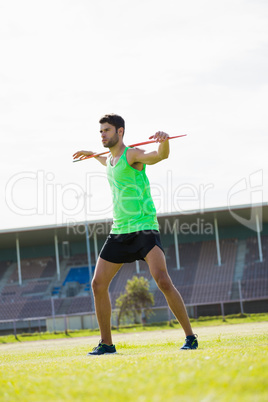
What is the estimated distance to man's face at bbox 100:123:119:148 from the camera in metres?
6.19

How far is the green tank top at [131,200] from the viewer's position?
5930mm

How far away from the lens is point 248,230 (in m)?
41.0

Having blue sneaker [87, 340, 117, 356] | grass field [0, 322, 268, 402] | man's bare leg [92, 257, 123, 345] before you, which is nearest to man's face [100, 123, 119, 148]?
man's bare leg [92, 257, 123, 345]

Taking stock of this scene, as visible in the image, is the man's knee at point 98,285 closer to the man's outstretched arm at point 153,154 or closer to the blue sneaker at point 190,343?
the blue sneaker at point 190,343

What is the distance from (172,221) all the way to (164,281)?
33.6m

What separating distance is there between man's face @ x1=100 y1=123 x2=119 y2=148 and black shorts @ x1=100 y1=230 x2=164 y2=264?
88 centimetres

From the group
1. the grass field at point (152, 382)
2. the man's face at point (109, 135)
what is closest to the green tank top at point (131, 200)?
the man's face at point (109, 135)

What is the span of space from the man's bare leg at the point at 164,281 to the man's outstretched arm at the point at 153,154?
2.61 feet

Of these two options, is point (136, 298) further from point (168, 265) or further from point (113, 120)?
point (113, 120)

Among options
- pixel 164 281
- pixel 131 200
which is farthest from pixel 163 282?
pixel 131 200

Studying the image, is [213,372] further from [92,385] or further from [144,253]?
[144,253]

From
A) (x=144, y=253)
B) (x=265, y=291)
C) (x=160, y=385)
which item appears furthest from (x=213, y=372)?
(x=265, y=291)

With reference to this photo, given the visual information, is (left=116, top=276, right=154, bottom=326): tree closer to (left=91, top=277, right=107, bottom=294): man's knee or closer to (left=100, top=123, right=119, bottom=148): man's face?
(left=91, top=277, right=107, bottom=294): man's knee

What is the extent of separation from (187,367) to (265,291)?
29418 millimetres
